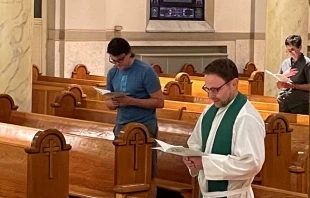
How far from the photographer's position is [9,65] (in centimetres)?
877

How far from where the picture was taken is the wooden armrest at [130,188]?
600cm

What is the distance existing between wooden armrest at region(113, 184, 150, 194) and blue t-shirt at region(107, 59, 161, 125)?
1.95 ft

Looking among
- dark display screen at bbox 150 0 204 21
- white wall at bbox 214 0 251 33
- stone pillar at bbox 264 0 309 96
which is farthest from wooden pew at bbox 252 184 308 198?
white wall at bbox 214 0 251 33

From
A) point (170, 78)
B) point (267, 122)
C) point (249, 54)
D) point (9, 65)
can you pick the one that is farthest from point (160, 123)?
point (249, 54)

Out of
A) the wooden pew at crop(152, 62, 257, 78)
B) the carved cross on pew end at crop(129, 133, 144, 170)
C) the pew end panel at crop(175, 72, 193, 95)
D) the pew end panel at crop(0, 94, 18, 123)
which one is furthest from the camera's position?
the wooden pew at crop(152, 62, 257, 78)

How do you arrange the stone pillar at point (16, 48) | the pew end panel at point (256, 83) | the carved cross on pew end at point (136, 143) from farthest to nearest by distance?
the pew end panel at point (256, 83)
the stone pillar at point (16, 48)
the carved cross on pew end at point (136, 143)

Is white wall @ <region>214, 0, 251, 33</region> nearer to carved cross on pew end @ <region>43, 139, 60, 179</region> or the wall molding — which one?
the wall molding

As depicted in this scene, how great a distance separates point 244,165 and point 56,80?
7908 mm

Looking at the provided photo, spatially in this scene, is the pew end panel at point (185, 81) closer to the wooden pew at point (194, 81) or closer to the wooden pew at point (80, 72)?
the wooden pew at point (194, 81)

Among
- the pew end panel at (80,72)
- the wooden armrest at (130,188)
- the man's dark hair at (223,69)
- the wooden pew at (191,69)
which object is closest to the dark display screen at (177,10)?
the wooden pew at (191,69)

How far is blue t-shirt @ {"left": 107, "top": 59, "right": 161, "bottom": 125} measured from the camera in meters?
6.34

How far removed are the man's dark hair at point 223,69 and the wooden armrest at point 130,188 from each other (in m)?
2.10

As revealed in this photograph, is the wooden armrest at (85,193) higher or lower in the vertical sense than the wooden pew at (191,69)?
lower

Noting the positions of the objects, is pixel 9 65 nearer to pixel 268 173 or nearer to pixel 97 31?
pixel 268 173
